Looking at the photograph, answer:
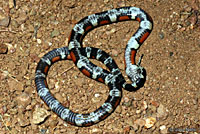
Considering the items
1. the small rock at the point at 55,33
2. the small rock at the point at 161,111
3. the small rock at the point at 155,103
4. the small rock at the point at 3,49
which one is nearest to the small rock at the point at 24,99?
the small rock at the point at 3,49

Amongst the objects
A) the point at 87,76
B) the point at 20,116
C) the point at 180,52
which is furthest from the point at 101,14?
the point at 20,116

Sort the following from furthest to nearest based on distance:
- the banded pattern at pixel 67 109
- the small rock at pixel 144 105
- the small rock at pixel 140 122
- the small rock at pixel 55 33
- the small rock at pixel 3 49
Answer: the small rock at pixel 55 33 → the small rock at pixel 3 49 → the small rock at pixel 144 105 → the small rock at pixel 140 122 → the banded pattern at pixel 67 109

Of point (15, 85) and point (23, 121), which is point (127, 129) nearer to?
point (23, 121)

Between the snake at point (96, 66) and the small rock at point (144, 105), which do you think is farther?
the small rock at point (144, 105)

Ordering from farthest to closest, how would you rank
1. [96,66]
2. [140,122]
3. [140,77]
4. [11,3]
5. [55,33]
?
[11,3] → [55,33] → [96,66] → [140,77] → [140,122]

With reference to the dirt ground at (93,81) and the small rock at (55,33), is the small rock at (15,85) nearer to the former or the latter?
the dirt ground at (93,81)

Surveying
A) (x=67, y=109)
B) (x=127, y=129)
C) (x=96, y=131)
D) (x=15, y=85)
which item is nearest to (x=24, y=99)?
(x=15, y=85)

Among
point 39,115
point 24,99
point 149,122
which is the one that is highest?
point 24,99
